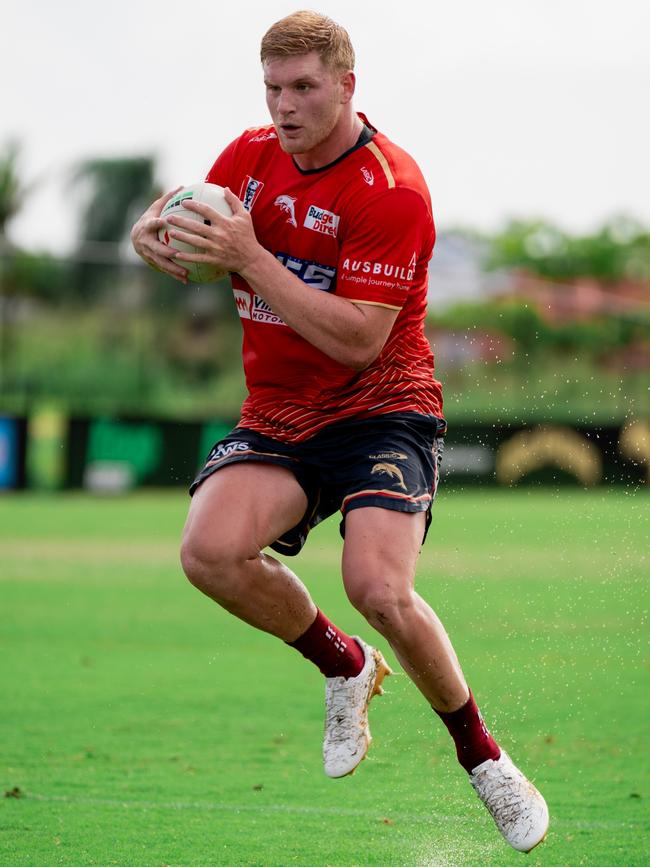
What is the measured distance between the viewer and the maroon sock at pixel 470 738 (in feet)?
15.9

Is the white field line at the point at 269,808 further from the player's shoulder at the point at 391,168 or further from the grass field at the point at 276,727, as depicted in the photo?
the player's shoulder at the point at 391,168

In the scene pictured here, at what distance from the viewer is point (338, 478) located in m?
5.04

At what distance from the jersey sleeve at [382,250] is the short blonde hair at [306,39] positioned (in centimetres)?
50

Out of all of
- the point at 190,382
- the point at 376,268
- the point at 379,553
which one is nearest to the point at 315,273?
the point at 376,268

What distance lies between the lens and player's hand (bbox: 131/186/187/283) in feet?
15.7

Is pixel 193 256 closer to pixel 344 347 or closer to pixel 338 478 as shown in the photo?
pixel 344 347

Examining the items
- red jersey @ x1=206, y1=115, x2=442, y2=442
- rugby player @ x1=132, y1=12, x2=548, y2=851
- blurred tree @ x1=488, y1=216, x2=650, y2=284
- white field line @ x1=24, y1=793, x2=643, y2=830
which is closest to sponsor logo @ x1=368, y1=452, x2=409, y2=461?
rugby player @ x1=132, y1=12, x2=548, y2=851

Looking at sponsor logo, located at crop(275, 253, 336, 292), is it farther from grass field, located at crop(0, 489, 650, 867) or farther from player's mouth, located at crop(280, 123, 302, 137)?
grass field, located at crop(0, 489, 650, 867)

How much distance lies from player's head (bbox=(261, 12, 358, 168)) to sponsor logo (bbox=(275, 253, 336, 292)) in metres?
0.41

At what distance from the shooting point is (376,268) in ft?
15.6

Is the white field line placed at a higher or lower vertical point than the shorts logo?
lower

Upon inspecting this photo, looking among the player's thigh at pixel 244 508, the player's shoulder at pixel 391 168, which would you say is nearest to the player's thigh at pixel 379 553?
the player's thigh at pixel 244 508

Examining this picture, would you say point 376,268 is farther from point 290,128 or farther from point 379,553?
point 379,553

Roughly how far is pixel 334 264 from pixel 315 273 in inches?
3.0
